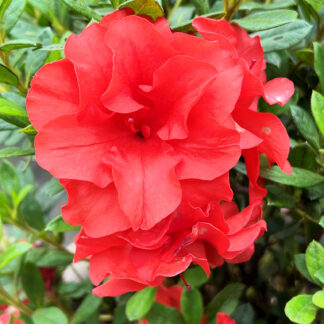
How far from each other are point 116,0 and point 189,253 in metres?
0.34

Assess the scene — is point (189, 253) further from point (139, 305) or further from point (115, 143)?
point (139, 305)

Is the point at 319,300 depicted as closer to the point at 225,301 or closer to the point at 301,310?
the point at 301,310

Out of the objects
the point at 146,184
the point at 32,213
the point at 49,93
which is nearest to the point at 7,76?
the point at 49,93

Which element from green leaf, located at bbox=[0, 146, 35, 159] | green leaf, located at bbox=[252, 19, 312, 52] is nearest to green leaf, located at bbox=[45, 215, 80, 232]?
green leaf, located at bbox=[0, 146, 35, 159]

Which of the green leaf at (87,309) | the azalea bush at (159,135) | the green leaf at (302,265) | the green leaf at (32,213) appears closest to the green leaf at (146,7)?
the azalea bush at (159,135)

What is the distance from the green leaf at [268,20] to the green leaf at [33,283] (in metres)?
0.66

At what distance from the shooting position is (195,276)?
774 millimetres

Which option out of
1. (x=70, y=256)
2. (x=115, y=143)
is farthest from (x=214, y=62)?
(x=70, y=256)

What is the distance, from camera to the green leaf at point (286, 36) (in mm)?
693

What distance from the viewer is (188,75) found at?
1.67 feet

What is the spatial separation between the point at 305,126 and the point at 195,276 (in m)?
0.31

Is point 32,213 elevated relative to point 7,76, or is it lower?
lower

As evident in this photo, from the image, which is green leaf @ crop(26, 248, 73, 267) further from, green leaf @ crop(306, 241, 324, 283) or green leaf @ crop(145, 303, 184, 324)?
green leaf @ crop(306, 241, 324, 283)

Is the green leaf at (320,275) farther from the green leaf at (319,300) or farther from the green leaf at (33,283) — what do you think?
the green leaf at (33,283)
